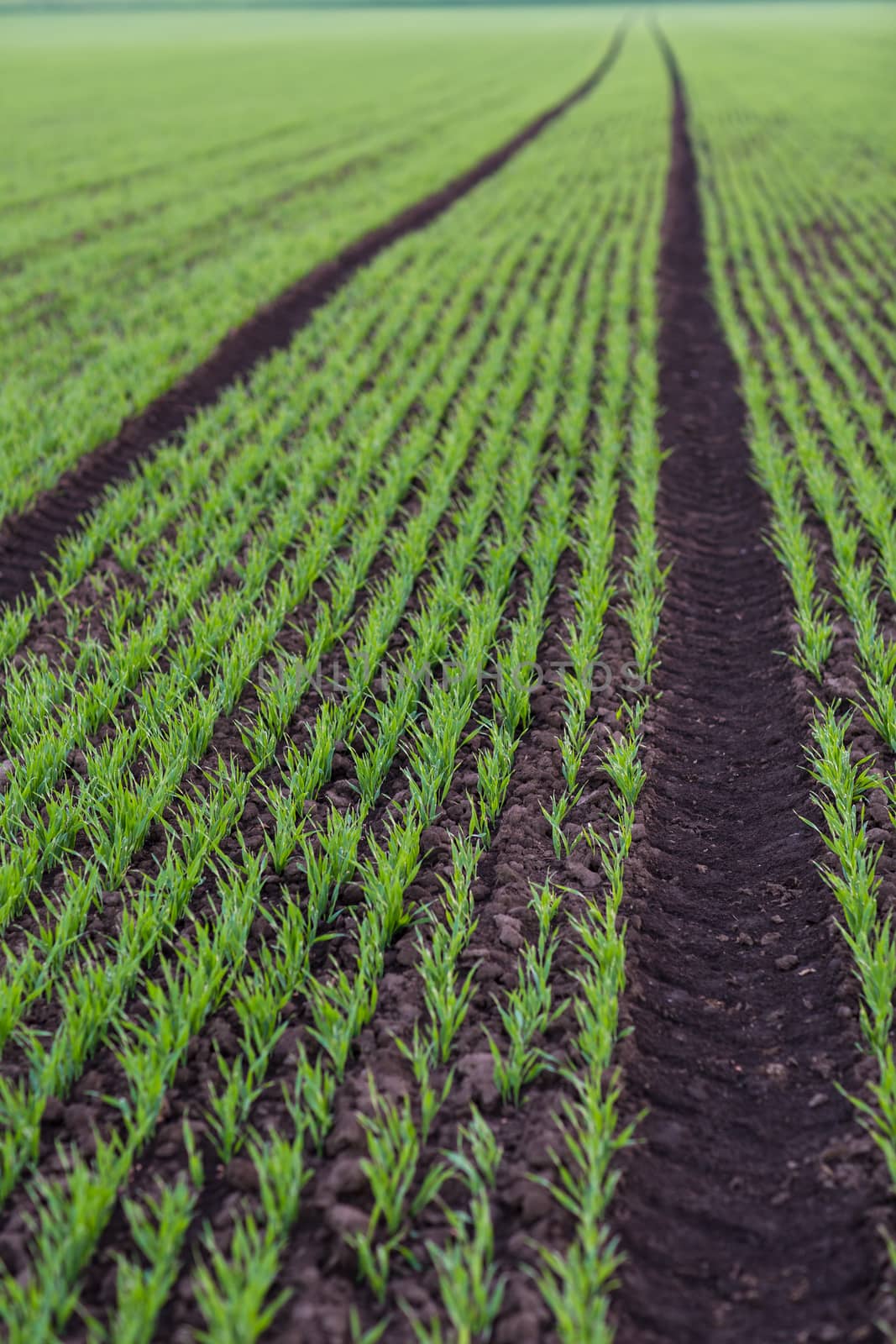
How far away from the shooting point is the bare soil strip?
6.04m

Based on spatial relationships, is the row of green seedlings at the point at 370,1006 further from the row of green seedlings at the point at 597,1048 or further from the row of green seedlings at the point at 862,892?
the row of green seedlings at the point at 862,892

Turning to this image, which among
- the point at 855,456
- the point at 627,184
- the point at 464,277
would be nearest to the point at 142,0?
the point at 627,184

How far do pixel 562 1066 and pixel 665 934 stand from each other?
0.74 m

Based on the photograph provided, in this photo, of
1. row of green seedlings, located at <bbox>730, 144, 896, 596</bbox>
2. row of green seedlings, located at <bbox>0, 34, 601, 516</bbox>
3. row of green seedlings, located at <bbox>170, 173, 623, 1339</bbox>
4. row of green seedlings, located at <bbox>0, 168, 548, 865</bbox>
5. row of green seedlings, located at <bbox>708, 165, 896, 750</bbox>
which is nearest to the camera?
row of green seedlings, located at <bbox>170, 173, 623, 1339</bbox>

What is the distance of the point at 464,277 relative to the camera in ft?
39.0

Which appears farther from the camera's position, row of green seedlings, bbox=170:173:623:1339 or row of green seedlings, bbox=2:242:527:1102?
row of green seedlings, bbox=2:242:527:1102

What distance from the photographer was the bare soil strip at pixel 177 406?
6035mm

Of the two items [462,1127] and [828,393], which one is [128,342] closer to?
[828,393]

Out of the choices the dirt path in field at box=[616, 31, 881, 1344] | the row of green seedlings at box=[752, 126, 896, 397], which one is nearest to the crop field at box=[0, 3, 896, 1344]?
the dirt path in field at box=[616, 31, 881, 1344]

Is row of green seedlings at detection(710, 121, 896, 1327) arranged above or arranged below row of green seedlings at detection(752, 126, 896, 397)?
below

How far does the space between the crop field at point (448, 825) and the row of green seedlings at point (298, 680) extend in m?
0.02

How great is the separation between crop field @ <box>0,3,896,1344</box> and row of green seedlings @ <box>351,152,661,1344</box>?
0.02 m

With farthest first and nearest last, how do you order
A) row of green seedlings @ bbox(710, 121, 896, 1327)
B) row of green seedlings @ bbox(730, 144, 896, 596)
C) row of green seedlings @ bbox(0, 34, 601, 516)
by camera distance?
row of green seedlings @ bbox(0, 34, 601, 516) → row of green seedlings @ bbox(730, 144, 896, 596) → row of green seedlings @ bbox(710, 121, 896, 1327)

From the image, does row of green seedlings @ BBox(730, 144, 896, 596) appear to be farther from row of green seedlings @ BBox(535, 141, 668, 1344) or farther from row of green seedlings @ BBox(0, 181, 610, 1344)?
row of green seedlings @ BBox(0, 181, 610, 1344)
